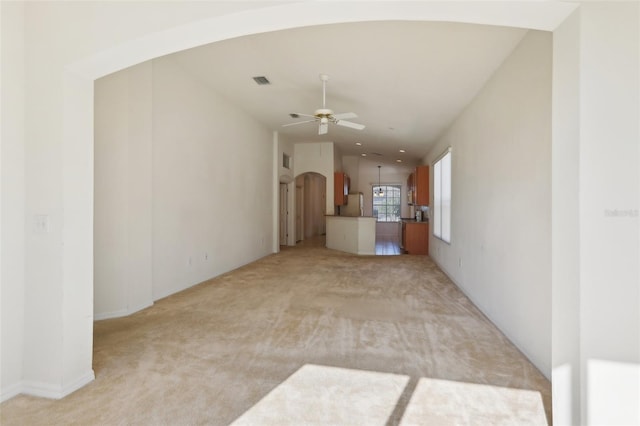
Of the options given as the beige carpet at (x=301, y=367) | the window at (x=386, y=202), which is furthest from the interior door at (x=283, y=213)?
the window at (x=386, y=202)

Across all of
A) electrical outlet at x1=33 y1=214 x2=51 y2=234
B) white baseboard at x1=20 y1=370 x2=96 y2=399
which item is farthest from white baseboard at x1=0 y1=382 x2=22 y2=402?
electrical outlet at x1=33 y1=214 x2=51 y2=234

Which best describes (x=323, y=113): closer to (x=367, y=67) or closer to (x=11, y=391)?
(x=367, y=67)

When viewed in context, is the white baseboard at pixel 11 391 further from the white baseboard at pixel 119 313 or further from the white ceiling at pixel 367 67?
the white ceiling at pixel 367 67

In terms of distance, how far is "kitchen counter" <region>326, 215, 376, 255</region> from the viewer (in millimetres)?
9109

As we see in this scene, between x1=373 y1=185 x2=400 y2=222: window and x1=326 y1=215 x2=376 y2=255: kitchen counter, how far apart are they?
6.43 m

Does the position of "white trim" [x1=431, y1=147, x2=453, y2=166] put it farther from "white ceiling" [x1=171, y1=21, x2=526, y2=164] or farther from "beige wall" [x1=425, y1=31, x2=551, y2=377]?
"beige wall" [x1=425, y1=31, x2=551, y2=377]

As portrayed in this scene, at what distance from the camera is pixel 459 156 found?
5.50 m

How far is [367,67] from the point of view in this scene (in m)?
4.20

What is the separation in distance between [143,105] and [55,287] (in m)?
2.68

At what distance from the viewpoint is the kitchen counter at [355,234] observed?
9.11 m

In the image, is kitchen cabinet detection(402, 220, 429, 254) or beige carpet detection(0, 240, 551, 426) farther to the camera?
kitchen cabinet detection(402, 220, 429, 254)

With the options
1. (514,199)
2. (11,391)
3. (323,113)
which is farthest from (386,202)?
(11,391)

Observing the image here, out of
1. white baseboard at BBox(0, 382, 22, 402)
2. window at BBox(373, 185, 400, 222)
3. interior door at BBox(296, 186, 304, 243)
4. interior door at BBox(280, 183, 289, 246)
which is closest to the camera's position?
white baseboard at BBox(0, 382, 22, 402)

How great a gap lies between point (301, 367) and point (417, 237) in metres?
7.34
